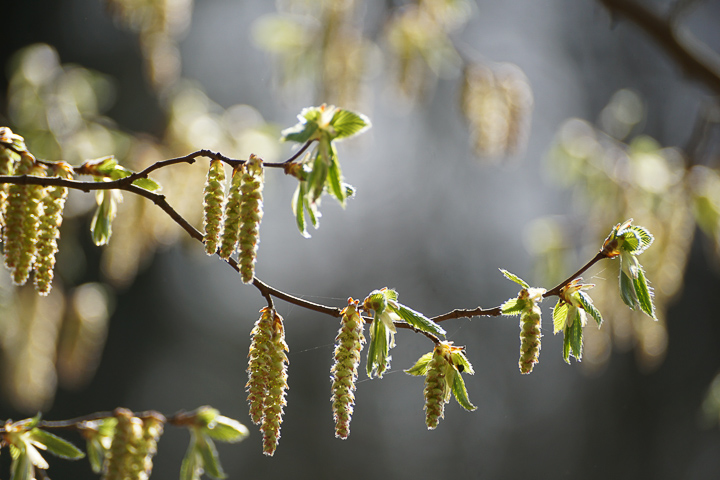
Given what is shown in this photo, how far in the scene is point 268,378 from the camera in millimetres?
561

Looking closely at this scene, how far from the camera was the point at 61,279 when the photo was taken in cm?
157

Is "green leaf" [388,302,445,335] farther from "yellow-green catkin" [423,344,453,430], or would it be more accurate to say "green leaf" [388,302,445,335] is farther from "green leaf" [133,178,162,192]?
"green leaf" [133,178,162,192]

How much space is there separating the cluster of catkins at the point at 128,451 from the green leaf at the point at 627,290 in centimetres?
42

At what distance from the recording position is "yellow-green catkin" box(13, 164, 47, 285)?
562 mm

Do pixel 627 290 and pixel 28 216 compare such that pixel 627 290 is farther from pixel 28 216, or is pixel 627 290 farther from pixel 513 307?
pixel 28 216

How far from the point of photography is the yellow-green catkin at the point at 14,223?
56cm

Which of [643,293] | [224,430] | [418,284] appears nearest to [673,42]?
[643,293]

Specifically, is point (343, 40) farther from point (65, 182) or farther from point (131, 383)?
point (131, 383)

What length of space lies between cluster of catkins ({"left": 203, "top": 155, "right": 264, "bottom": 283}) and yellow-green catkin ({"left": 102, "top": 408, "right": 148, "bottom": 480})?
0.18 metres

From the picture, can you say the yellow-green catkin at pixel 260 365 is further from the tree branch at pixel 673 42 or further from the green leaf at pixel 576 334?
the tree branch at pixel 673 42

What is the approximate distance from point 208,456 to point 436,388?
220 mm

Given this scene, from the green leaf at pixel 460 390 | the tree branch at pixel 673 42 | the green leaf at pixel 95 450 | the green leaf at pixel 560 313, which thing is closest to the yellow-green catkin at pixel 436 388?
the green leaf at pixel 460 390

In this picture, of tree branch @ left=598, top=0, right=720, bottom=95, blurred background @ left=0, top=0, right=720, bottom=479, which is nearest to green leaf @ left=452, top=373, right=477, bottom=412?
tree branch @ left=598, top=0, right=720, bottom=95

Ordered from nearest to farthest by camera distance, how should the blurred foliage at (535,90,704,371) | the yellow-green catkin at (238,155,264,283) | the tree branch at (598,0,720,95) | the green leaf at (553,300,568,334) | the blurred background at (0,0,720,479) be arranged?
the yellow-green catkin at (238,155,264,283) < the green leaf at (553,300,568,334) < the blurred foliage at (535,90,704,371) < the tree branch at (598,0,720,95) < the blurred background at (0,0,720,479)
